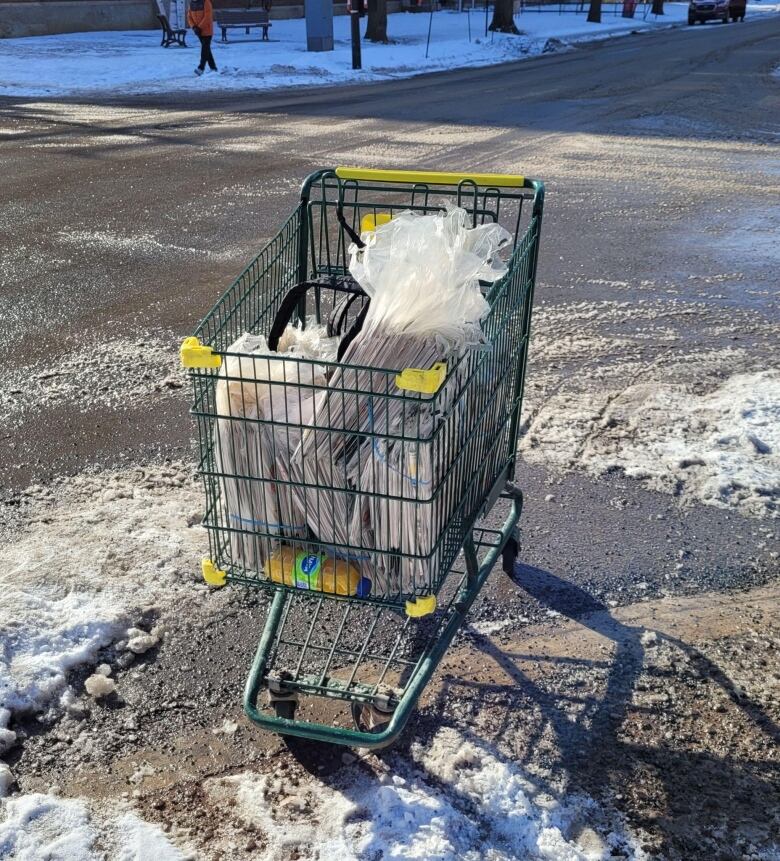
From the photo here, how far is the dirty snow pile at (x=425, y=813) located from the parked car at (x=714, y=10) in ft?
149

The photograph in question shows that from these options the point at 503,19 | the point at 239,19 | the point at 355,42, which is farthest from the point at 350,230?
the point at 503,19

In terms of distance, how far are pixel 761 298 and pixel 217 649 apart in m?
4.93

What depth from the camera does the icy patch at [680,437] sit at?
4195 millimetres

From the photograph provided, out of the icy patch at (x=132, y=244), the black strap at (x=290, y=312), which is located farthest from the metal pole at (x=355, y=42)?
the black strap at (x=290, y=312)

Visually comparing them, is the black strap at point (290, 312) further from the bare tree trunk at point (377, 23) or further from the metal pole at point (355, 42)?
the bare tree trunk at point (377, 23)

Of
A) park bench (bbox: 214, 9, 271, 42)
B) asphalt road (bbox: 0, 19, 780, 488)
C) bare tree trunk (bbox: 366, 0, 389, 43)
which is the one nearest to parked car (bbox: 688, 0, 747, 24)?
bare tree trunk (bbox: 366, 0, 389, 43)

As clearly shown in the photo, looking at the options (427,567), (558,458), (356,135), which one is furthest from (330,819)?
(356,135)

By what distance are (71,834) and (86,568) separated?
1.26m

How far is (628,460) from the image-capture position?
14.5 ft

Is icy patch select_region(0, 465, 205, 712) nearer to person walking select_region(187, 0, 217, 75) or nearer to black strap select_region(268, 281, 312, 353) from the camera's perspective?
black strap select_region(268, 281, 312, 353)

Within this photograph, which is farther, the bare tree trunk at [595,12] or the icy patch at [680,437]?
the bare tree trunk at [595,12]

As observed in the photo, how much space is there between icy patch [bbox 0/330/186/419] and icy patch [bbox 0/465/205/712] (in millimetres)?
902

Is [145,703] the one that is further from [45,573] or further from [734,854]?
[734,854]

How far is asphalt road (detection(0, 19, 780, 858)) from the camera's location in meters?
3.79
